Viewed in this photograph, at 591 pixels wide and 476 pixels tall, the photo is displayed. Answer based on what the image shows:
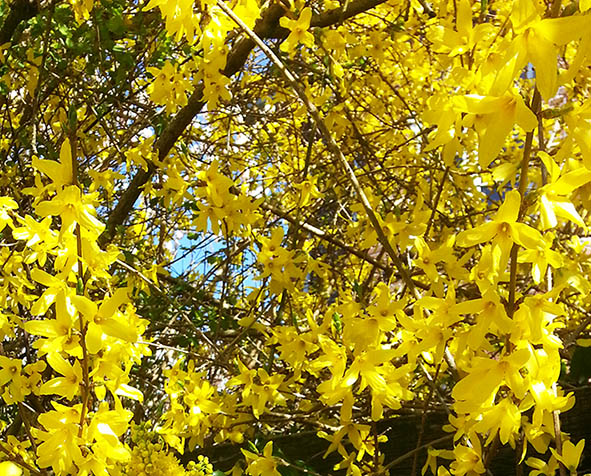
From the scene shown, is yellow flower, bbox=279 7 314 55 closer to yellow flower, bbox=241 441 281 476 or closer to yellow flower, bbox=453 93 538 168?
yellow flower, bbox=453 93 538 168

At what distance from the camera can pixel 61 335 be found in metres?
1.15

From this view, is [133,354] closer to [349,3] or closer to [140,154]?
[140,154]

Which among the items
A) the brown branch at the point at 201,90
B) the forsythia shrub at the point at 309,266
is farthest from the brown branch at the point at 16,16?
the brown branch at the point at 201,90

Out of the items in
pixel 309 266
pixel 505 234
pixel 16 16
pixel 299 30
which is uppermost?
pixel 16 16

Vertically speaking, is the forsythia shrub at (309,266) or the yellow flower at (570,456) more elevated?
the forsythia shrub at (309,266)

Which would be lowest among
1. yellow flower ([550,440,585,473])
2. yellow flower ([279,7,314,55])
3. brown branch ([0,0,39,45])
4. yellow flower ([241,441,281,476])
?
yellow flower ([241,441,281,476])

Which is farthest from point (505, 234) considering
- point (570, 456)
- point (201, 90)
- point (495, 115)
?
point (201, 90)

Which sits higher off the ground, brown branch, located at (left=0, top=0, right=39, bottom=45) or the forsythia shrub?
brown branch, located at (left=0, top=0, right=39, bottom=45)

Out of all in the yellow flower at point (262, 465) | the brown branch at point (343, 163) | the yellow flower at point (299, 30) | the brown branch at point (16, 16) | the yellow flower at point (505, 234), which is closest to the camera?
the yellow flower at point (505, 234)

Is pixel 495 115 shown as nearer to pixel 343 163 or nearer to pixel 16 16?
pixel 343 163

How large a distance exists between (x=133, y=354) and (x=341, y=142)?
174 centimetres

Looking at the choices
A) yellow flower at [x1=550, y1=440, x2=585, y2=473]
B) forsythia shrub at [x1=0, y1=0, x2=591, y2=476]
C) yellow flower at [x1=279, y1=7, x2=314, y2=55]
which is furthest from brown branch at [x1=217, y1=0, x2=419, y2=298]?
yellow flower at [x1=550, y1=440, x2=585, y2=473]

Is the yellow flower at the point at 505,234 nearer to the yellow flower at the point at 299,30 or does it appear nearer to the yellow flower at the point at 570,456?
the yellow flower at the point at 570,456

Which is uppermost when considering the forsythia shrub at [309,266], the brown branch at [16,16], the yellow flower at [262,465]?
the brown branch at [16,16]
